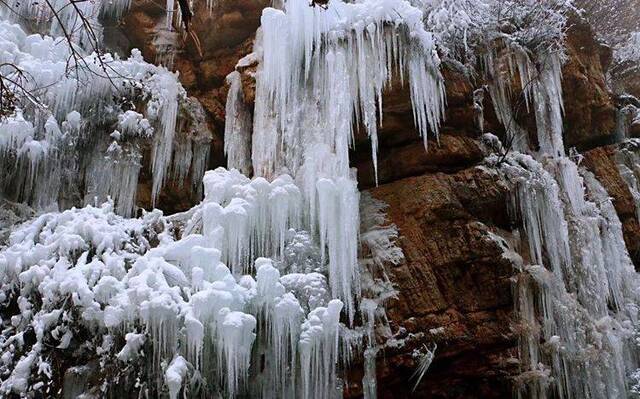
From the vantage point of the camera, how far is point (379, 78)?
24.9 ft

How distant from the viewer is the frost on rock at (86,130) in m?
7.80

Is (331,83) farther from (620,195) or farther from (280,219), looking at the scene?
(620,195)

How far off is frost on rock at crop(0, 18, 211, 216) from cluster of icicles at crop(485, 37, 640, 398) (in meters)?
4.61

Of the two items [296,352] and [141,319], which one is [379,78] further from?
[141,319]

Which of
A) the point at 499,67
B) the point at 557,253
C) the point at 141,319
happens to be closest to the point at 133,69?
the point at 141,319

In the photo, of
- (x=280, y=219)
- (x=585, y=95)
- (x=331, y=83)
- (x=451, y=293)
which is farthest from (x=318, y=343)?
(x=585, y=95)

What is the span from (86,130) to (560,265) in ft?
21.9

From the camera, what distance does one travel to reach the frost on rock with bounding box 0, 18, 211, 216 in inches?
307

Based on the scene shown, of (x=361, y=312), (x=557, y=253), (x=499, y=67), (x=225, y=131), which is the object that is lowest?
(x=361, y=312)

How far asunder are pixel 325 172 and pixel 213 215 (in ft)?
5.07

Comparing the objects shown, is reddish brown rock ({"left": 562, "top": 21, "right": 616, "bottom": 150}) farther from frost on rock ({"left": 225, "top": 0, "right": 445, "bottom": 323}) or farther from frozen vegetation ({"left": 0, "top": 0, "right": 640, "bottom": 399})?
frost on rock ({"left": 225, "top": 0, "right": 445, "bottom": 323})

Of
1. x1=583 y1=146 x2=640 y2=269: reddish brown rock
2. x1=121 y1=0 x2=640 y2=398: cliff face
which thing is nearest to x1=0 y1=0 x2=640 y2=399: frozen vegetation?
x1=121 y1=0 x2=640 y2=398: cliff face

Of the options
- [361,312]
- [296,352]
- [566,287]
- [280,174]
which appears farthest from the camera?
[566,287]

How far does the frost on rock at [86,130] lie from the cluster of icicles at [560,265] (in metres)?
4.61
